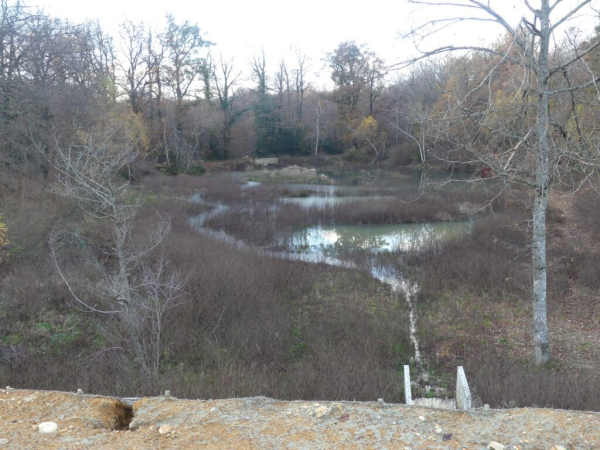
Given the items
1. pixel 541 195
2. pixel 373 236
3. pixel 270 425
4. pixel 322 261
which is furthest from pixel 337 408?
pixel 373 236

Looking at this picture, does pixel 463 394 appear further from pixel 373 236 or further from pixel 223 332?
pixel 373 236

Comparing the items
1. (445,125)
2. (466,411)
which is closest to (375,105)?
(445,125)

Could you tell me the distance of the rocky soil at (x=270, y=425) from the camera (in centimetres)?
248

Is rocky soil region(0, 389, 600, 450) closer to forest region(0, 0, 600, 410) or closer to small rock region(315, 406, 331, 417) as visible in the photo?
small rock region(315, 406, 331, 417)

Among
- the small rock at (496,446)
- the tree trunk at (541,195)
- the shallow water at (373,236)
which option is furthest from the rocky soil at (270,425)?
the shallow water at (373,236)

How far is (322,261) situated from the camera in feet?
47.2

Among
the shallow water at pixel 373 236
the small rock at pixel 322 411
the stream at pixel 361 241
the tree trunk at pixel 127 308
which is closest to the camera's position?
the small rock at pixel 322 411

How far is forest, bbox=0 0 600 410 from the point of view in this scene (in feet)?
21.3

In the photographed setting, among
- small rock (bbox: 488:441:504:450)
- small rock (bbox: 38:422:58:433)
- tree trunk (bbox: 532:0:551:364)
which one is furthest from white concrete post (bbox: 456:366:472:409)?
tree trunk (bbox: 532:0:551:364)

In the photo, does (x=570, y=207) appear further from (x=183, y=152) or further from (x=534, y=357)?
(x=183, y=152)

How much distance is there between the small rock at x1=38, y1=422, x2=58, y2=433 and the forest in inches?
116

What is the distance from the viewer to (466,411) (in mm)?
2814

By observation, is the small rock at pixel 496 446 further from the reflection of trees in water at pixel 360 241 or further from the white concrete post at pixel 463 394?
the reflection of trees in water at pixel 360 241

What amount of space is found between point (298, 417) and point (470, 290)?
9.29 meters
